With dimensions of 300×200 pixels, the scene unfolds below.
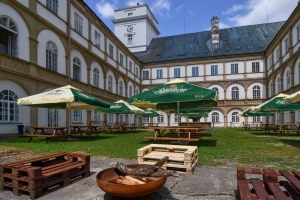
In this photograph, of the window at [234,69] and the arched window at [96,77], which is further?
the window at [234,69]

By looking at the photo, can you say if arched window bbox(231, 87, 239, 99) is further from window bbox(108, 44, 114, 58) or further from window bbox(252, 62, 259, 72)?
window bbox(108, 44, 114, 58)

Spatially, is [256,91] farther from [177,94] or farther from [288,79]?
[177,94]

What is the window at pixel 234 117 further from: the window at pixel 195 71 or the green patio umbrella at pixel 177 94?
the green patio umbrella at pixel 177 94

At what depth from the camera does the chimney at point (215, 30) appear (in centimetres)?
4094

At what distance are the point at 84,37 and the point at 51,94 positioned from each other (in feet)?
42.6

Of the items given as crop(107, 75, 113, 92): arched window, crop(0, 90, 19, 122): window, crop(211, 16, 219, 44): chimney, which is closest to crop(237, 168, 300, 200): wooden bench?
crop(0, 90, 19, 122): window

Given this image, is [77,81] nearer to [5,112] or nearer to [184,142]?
[5,112]

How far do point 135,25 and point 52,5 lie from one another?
2746 centimetres

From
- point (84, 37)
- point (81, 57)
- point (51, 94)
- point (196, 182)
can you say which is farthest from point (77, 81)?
point (196, 182)

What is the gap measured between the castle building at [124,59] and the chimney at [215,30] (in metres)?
0.17

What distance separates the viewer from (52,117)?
677 inches

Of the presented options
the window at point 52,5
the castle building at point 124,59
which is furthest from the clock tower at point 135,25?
the window at point 52,5

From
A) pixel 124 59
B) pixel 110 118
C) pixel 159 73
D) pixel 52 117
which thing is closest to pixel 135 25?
pixel 159 73

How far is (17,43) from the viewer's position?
1402 centimetres
